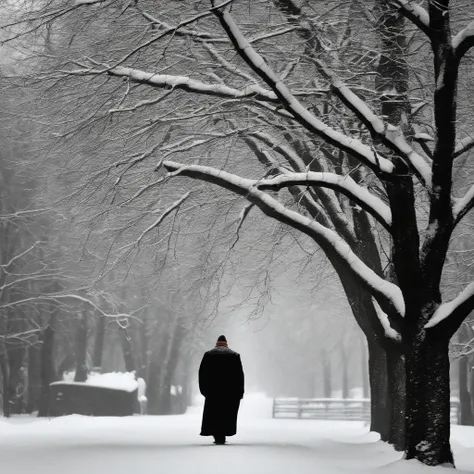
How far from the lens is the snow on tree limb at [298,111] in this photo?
10727mm

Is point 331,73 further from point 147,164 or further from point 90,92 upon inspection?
point 147,164

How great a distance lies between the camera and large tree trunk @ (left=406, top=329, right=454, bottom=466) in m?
11.3

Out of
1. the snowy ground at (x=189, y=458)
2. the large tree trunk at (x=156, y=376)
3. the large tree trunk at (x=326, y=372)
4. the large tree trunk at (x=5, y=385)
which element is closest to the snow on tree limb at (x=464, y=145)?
the snowy ground at (x=189, y=458)

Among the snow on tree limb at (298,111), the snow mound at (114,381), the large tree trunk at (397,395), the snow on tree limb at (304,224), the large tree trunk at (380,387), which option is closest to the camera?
the snow on tree limb at (298,111)

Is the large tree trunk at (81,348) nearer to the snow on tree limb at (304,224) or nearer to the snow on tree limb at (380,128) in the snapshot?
the snow on tree limb at (304,224)

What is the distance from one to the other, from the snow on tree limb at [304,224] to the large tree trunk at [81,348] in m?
21.4

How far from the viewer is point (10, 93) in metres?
15.6

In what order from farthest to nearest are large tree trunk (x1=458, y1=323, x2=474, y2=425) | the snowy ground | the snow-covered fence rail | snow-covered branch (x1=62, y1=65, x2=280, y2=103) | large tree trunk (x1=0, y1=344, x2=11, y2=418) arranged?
the snow-covered fence rail → large tree trunk (x1=0, y1=344, x2=11, y2=418) → large tree trunk (x1=458, y1=323, x2=474, y2=425) → snow-covered branch (x1=62, y1=65, x2=280, y2=103) → the snowy ground

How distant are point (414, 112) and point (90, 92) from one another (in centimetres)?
480

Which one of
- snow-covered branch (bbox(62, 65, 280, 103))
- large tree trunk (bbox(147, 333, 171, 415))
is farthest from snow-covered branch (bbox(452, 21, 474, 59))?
large tree trunk (bbox(147, 333, 171, 415))

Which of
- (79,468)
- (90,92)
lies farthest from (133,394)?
(79,468)

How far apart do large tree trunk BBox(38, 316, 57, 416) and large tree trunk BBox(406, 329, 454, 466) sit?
70.7 feet

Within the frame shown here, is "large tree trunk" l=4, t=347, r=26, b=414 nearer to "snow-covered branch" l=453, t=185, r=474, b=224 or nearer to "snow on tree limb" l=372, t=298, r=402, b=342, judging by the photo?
"snow on tree limb" l=372, t=298, r=402, b=342

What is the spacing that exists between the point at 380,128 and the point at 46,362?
23422mm
